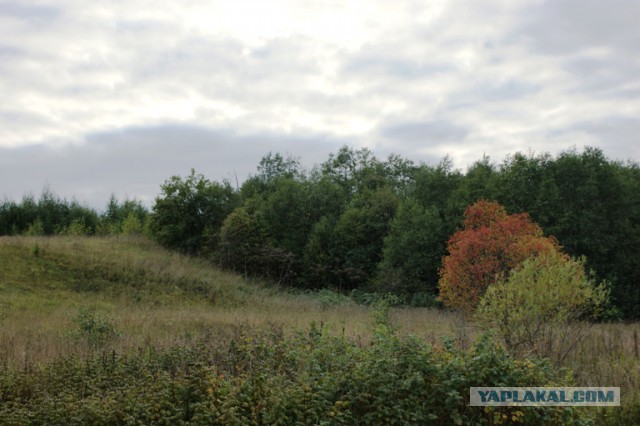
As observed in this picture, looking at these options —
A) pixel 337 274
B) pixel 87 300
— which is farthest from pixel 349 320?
pixel 337 274

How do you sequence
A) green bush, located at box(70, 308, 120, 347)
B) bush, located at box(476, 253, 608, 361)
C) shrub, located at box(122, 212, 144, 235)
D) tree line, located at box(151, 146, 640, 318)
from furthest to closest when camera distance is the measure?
shrub, located at box(122, 212, 144, 235)
tree line, located at box(151, 146, 640, 318)
green bush, located at box(70, 308, 120, 347)
bush, located at box(476, 253, 608, 361)

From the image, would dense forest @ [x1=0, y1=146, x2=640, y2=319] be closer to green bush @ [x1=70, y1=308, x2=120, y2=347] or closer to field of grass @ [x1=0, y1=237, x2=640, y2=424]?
field of grass @ [x1=0, y1=237, x2=640, y2=424]

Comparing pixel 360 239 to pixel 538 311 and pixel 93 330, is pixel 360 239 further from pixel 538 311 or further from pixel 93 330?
pixel 538 311

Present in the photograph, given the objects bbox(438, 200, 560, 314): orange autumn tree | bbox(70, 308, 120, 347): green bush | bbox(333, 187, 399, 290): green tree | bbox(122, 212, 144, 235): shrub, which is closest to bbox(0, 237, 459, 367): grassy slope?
bbox(70, 308, 120, 347): green bush

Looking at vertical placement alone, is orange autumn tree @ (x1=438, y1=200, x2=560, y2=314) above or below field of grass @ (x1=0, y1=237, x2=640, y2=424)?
above

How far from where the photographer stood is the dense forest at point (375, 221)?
85.5 feet

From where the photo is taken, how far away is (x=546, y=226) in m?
25.8

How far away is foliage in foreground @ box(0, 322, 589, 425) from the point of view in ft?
19.0

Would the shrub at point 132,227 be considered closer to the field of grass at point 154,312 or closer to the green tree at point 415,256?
the field of grass at point 154,312

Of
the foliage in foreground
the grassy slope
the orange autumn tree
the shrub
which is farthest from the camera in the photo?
the shrub

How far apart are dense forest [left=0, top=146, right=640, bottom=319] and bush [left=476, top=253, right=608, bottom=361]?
42.9ft

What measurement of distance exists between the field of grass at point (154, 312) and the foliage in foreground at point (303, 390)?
52.1 inches

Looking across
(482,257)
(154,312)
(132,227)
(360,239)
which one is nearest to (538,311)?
(482,257)

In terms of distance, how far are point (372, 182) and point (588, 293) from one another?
3446 cm
